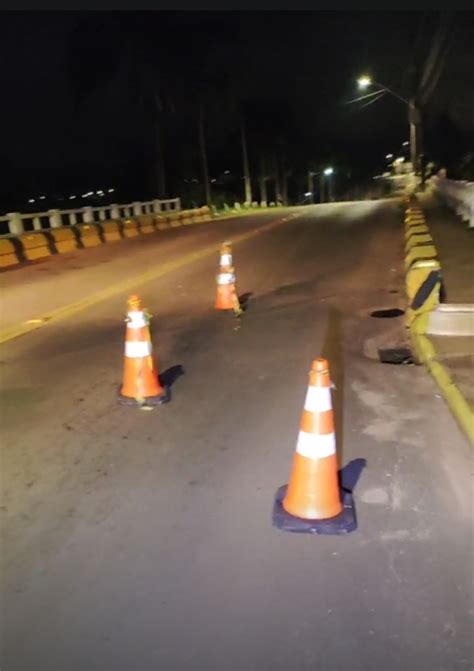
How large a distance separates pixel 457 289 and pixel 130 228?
1726 centimetres

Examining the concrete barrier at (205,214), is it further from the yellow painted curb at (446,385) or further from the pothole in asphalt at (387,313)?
the yellow painted curb at (446,385)

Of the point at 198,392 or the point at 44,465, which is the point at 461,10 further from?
the point at 44,465

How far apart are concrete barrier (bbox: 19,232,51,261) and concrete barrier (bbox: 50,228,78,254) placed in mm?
424

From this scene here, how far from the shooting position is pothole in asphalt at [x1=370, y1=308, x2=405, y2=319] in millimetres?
8966

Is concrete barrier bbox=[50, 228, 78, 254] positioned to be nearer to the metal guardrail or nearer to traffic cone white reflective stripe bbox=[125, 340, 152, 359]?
the metal guardrail

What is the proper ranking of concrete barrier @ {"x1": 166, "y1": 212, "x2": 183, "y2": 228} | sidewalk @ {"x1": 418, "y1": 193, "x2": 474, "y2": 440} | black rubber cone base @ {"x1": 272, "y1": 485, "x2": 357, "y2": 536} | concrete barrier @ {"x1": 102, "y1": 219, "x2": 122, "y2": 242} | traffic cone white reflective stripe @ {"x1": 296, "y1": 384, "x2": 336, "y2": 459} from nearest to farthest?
black rubber cone base @ {"x1": 272, "y1": 485, "x2": 357, "y2": 536}
traffic cone white reflective stripe @ {"x1": 296, "y1": 384, "x2": 336, "y2": 459}
sidewalk @ {"x1": 418, "y1": 193, "x2": 474, "y2": 440}
concrete barrier @ {"x1": 102, "y1": 219, "x2": 122, "y2": 242}
concrete barrier @ {"x1": 166, "y1": 212, "x2": 183, "y2": 228}

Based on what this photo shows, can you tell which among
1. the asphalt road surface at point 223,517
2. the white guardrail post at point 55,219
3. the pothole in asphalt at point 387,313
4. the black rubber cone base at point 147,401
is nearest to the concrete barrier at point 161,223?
the white guardrail post at point 55,219

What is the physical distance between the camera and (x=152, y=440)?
5090mm

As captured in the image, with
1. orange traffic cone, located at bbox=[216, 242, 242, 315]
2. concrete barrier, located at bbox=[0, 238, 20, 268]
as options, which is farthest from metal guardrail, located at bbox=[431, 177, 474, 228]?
concrete barrier, located at bbox=[0, 238, 20, 268]

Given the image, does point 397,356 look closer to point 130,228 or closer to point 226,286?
point 226,286

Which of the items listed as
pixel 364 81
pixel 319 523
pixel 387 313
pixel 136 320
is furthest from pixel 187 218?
pixel 319 523

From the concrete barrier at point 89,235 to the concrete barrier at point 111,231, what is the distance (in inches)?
18.7

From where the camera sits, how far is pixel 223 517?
3.93 metres

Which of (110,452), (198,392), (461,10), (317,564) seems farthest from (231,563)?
(461,10)
